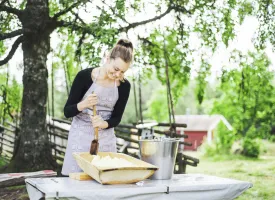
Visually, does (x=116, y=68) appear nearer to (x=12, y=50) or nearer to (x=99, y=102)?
(x=99, y=102)

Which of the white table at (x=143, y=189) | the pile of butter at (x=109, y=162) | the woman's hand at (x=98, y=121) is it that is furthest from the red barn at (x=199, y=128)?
the pile of butter at (x=109, y=162)

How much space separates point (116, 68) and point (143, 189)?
0.72 m

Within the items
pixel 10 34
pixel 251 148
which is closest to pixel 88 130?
pixel 10 34

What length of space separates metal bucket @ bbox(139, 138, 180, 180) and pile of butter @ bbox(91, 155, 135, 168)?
18 centimetres

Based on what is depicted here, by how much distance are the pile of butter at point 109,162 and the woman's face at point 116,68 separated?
1.59ft

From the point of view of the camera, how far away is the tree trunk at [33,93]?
669 cm

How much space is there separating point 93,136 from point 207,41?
5.26m

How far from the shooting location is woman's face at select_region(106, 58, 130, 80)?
2559 mm

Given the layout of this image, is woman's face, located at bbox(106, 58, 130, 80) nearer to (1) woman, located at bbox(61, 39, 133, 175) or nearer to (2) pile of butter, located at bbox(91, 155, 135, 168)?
(1) woman, located at bbox(61, 39, 133, 175)

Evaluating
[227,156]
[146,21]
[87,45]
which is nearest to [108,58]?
[87,45]

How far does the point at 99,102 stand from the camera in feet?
9.11

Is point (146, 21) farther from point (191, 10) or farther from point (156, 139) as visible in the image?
point (156, 139)

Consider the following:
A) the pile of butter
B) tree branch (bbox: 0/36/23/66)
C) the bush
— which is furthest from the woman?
the bush

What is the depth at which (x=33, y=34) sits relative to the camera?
6.70 m
